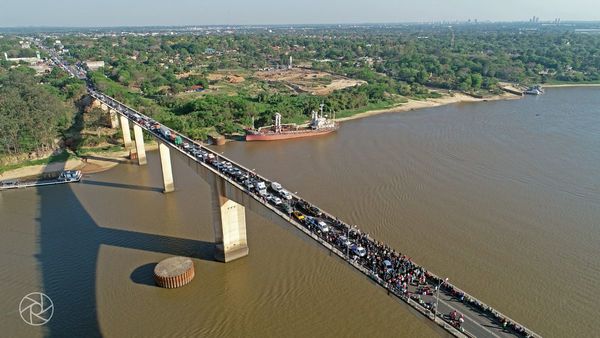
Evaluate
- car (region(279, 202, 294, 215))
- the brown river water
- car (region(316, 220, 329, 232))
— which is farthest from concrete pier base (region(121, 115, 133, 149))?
car (region(316, 220, 329, 232))

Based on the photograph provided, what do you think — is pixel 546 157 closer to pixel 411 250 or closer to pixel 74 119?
pixel 411 250

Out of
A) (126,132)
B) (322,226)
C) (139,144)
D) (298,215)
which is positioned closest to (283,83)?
(126,132)

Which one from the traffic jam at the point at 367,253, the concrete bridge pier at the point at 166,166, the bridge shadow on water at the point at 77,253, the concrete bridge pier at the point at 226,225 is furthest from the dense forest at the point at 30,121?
the concrete bridge pier at the point at 226,225

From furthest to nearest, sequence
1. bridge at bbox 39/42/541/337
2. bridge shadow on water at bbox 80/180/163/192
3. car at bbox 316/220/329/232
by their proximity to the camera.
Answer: bridge shadow on water at bbox 80/180/163/192 < car at bbox 316/220/329/232 < bridge at bbox 39/42/541/337

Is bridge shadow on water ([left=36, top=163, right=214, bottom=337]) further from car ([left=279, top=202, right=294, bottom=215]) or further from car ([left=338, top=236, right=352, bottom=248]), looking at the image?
car ([left=338, top=236, right=352, bottom=248])

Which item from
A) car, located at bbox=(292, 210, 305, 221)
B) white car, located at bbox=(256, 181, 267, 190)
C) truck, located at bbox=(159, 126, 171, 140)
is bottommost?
car, located at bbox=(292, 210, 305, 221)

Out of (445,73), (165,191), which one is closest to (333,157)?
(165,191)

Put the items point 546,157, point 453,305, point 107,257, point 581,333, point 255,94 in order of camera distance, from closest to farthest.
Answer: point 453,305 → point 581,333 → point 107,257 → point 546,157 → point 255,94

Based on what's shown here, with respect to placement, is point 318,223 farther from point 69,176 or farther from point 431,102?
point 431,102
